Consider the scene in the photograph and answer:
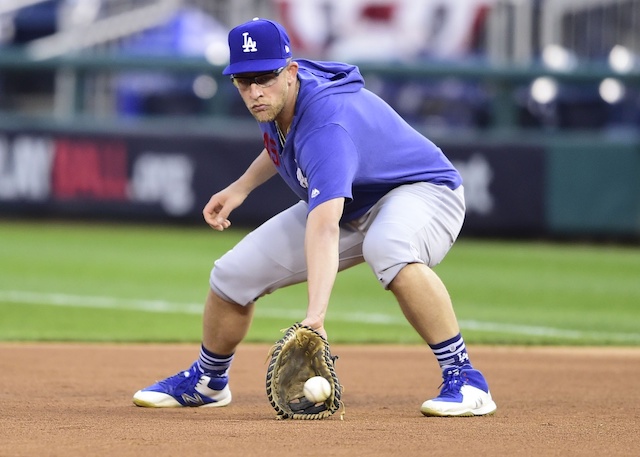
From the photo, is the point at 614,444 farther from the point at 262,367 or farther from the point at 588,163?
the point at 588,163

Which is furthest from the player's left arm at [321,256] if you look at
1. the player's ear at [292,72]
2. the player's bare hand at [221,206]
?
the player's bare hand at [221,206]

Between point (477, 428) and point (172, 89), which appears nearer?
point (477, 428)

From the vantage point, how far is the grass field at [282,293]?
801cm

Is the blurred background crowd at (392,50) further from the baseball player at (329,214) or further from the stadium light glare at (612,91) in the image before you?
the baseball player at (329,214)

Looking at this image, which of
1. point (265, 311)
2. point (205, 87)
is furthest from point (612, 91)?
point (265, 311)

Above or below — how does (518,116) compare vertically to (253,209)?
above

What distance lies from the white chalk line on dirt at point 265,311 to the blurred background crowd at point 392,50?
5.72 m

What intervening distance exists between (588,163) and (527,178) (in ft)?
2.28

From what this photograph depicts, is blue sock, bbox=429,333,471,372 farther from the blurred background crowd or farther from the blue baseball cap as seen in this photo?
the blurred background crowd

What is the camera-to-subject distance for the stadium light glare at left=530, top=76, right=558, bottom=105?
14414mm

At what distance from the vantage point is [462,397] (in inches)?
179

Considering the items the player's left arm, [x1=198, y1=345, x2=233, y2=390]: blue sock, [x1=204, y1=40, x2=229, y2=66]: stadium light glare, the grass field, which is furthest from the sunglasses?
[x1=204, y1=40, x2=229, y2=66]: stadium light glare

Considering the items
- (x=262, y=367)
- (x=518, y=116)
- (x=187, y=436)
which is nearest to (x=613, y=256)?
(x=518, y=116)

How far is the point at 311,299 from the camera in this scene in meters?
4.21
